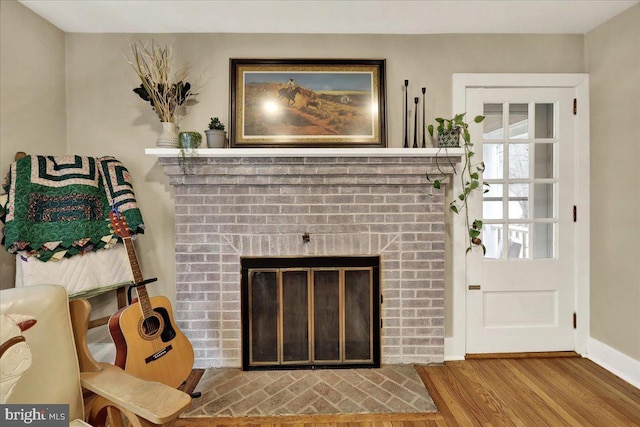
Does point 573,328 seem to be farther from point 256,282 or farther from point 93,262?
point 93,262

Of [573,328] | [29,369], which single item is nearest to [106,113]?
[29,369]

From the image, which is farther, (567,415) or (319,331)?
(319,331)

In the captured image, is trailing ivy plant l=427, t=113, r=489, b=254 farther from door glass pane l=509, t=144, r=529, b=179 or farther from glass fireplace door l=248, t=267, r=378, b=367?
glass fireplace door l=248, t=267, r=378, b=367

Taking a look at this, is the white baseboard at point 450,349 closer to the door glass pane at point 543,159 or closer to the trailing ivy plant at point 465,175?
the trailing ivy plant at point 465,175

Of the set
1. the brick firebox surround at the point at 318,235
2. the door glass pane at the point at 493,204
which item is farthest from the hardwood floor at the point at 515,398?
the door glass pane at the point at 493,204

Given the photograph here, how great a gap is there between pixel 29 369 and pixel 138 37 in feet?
7.20

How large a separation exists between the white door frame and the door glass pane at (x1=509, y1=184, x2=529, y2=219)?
0.37m

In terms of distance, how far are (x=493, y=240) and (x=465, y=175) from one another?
1.77ft

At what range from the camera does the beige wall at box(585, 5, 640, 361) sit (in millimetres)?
2123

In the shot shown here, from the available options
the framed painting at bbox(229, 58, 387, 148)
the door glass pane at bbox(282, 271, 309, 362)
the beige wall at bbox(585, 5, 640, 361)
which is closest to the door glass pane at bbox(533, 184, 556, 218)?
the beige wall at bbox(585, 5, 640, 361)

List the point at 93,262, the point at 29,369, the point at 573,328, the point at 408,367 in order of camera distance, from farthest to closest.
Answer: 1. the point at 573,328
2. the point at 408,367
3. the point at 93,262
4. the point at 29,369

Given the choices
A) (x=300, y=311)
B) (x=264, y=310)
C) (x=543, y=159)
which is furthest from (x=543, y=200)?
(x=264, y=310)

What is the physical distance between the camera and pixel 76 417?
4.17 feet

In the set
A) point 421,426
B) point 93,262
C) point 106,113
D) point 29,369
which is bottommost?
point 421,426
